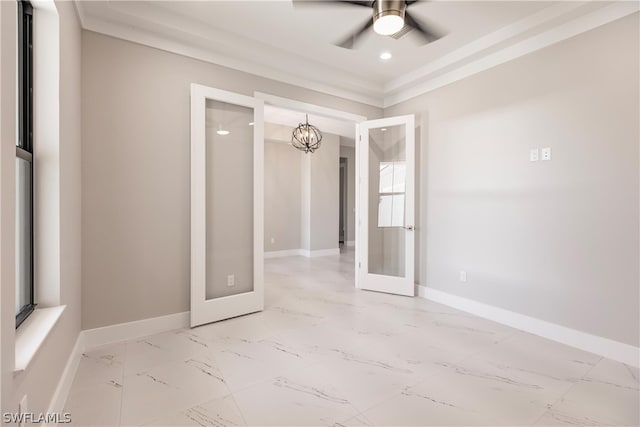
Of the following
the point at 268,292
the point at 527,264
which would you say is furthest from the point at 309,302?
the point at 527,264

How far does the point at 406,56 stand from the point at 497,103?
113 cm

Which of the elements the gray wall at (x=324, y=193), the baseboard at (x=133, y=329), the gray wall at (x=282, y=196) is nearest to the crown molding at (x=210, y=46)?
the baseboard at (x=133, y=329)

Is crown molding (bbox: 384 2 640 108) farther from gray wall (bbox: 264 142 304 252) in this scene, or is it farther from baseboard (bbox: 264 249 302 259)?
baseboard (bbox: 264 249 302 259)

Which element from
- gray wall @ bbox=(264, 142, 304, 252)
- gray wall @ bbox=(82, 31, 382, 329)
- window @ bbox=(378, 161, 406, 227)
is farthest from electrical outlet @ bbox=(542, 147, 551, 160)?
gray wall @ bbox=(264, 142, 304, 252)

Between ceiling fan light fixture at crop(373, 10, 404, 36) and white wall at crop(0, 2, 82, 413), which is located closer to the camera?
white wall at crop(0, 2, 82, 413)

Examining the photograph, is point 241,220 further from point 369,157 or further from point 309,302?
point 369,157

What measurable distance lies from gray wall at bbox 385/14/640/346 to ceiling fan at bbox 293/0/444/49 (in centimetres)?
137

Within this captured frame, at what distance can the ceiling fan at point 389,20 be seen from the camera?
203 cm

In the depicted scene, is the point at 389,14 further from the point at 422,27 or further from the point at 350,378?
the point at 350,378

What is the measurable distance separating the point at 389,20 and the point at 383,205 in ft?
8.59

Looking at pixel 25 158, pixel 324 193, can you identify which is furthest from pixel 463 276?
pixel 324 193

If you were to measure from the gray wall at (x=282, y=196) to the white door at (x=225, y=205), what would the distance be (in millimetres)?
3770

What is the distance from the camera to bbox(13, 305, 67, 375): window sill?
124 centimetres

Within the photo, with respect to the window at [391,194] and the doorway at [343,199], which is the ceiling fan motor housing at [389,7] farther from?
the doorway at [343,199]
